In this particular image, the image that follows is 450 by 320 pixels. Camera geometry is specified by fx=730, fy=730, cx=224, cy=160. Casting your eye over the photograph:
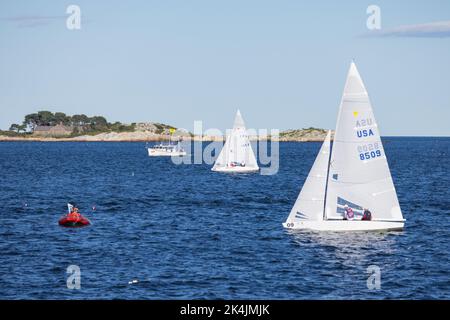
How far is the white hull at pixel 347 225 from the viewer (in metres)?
54.5

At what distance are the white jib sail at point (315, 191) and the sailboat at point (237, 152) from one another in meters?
63.9

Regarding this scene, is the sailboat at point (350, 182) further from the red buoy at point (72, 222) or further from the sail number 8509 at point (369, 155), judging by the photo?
the red buoy at point (72, 222)

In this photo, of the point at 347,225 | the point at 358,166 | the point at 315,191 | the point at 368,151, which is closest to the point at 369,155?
the point at 368,151

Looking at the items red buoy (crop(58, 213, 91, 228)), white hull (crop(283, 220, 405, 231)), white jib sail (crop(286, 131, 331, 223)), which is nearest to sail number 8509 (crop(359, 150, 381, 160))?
white jib sail (crop(286, 131, 331, 223))

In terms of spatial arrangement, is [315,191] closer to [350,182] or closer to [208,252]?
[350,182]

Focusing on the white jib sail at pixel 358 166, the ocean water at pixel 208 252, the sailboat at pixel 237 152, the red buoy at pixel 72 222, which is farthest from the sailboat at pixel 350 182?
the sailboat at pixel 237 152

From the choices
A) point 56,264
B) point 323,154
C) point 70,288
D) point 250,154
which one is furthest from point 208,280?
point 250,154

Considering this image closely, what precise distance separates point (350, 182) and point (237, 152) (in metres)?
70.8

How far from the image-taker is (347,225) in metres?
54.4

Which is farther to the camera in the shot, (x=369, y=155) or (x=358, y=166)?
(x=358, y=166)

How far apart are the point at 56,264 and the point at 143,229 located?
1484 cm

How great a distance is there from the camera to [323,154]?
5522 cm

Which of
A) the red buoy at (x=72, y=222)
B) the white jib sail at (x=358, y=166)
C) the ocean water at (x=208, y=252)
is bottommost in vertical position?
the ocean water at (x=208, y=252)
